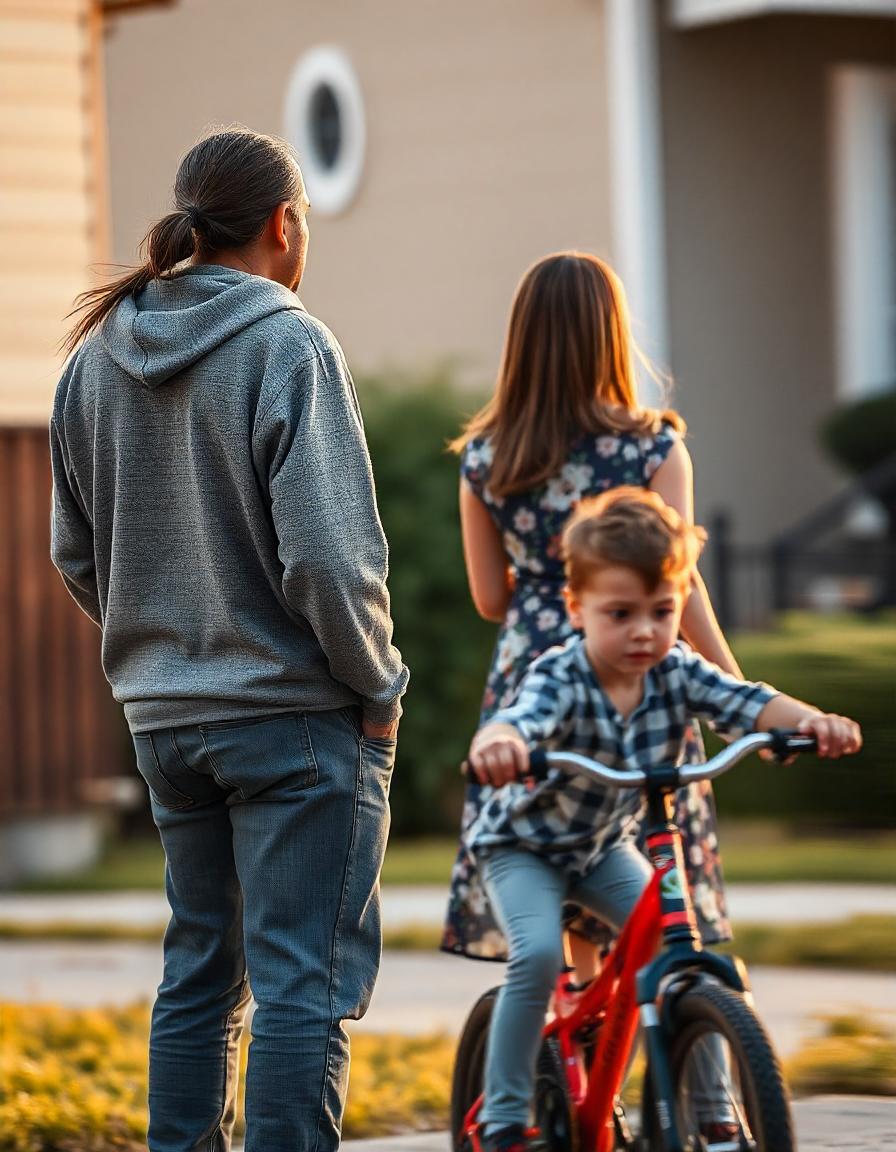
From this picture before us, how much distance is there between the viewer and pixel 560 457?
448 centimetres

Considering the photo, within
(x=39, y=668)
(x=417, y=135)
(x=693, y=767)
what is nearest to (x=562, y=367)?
(x=693, y=767)

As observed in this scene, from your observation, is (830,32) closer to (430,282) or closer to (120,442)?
(430,282)

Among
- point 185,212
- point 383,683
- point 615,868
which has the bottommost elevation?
point 615,868

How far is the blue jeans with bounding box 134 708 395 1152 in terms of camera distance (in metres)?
3.52

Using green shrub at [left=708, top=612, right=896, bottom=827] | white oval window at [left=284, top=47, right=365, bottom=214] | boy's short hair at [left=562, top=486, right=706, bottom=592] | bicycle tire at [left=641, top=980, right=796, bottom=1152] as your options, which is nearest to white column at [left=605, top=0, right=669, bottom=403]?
white oval window at [left=284, top=47, right=365, bottom=214]

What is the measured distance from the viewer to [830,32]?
44.2 feet

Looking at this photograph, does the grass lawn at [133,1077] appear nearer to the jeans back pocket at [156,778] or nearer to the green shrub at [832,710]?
the jeans back pocket at [156,778]

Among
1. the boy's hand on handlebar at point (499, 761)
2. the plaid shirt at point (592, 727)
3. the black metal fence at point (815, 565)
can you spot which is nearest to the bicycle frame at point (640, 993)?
the plaid shirt at point (592, 727)

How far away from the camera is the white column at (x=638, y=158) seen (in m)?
12.6

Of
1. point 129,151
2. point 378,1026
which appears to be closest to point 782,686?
point 378,1026

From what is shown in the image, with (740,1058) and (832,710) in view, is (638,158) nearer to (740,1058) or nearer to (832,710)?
(832,710)

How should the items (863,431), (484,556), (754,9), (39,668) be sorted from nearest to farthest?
1. (484,556)
2. (39,668)
3. (754,9)
4. (863,431)

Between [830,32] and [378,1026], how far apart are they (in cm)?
886

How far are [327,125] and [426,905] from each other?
24.6 feet
